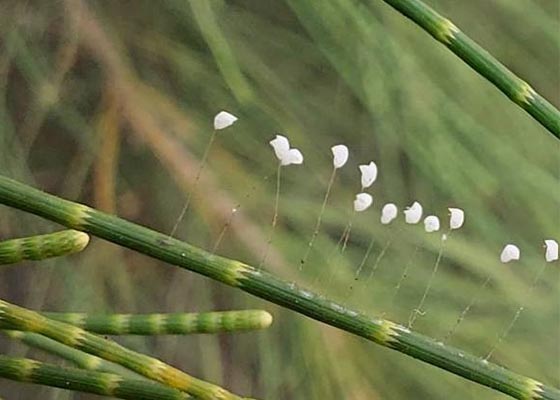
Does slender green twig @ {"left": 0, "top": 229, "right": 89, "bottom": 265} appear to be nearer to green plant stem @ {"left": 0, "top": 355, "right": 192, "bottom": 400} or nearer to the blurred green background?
green plant stem @ {"left": 0, "top": 355, "right": 192, "bottom": 400}

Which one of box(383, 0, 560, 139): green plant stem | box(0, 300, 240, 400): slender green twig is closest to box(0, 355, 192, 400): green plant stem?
box(0, 300, 240, 400): slender green twig

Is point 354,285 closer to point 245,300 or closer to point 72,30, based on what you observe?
point 245,300

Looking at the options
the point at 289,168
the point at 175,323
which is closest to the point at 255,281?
the point at 175,323

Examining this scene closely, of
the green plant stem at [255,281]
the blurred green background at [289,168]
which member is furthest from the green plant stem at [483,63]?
the blurred green background at [289,168]

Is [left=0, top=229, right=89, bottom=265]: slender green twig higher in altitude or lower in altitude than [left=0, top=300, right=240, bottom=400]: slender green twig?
higher

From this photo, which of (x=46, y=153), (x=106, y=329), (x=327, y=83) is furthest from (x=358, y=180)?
(x=106, y=329)
